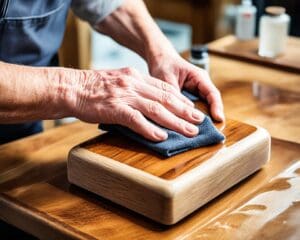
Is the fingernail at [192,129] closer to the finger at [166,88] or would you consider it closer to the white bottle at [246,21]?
the finger at [166,88]

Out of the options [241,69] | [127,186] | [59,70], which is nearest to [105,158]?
[127,186]

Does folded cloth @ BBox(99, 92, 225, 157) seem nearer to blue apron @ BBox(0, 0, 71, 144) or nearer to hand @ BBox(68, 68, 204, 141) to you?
hand @ BBox(68, 68, 204, 141)

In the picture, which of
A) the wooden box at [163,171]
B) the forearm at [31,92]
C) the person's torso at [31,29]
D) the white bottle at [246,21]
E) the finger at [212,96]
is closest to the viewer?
the wooden box at [163,171]

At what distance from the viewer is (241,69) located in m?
1.54

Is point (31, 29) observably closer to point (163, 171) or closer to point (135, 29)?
point (135, 29)

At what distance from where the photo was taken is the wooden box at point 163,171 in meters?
0.88

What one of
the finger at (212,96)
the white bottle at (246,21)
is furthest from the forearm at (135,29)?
the white bottle at (246,21)

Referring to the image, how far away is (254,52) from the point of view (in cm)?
160

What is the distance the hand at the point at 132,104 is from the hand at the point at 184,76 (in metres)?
0.10

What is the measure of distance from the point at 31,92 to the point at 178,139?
0.24m

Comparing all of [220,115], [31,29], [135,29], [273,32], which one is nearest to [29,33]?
[31,29]

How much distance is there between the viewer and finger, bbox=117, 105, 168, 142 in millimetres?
971

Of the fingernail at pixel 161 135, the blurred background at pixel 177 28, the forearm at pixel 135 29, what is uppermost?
the forearm at pixel 135 29

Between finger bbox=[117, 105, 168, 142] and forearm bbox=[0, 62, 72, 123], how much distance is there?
97 mm
